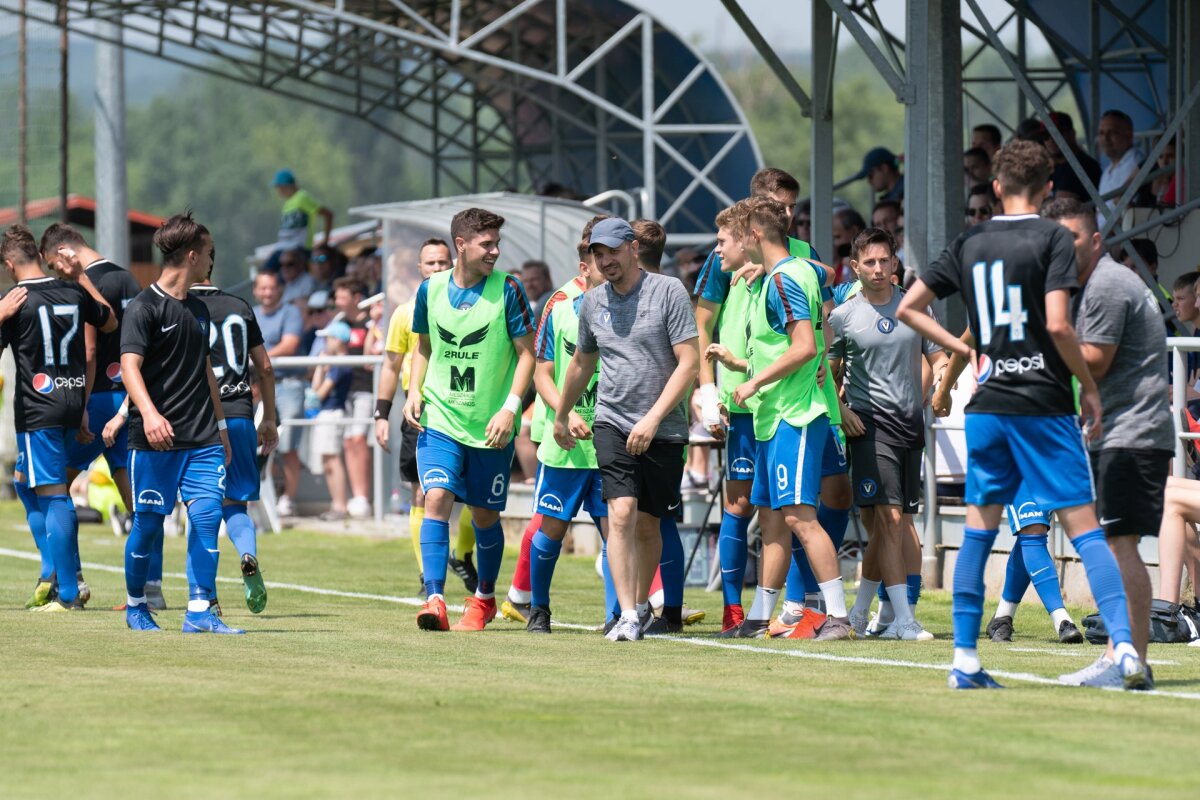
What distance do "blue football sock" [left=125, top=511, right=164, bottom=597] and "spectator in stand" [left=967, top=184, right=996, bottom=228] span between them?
7845 millimetres

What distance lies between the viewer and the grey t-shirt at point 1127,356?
313 inches

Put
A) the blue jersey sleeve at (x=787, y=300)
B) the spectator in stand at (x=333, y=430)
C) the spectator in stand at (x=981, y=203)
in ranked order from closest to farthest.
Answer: the blue jersey sleeve at (x=787, y=300), the spectator in stand at (x=981, y=203), the spectator in stand at (x=333, y=430)

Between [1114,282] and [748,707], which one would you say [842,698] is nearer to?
[748,707]

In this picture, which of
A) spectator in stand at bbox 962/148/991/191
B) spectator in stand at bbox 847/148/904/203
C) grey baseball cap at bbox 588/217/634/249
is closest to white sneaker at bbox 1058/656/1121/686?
grey baseball cap at bbox 588/217/634/249

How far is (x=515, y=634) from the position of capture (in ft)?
33.8

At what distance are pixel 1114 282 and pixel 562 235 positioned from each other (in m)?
12.7

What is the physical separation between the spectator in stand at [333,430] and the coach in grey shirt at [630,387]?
8.97 metres

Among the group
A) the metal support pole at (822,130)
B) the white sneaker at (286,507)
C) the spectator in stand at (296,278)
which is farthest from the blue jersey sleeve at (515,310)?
the spectator in stand at (296,278)

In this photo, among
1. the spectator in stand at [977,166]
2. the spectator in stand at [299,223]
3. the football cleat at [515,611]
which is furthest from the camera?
the spectator in stand at [299,223]

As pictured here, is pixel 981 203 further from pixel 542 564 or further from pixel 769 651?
pixel 769 651

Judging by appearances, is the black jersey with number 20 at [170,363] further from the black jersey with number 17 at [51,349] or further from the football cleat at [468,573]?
the football cleat at [468,573]

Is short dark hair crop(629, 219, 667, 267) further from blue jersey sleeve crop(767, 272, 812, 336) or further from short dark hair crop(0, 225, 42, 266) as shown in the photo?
short dark hair crop(0, 225, 42, 266)

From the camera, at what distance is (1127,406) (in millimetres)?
8047

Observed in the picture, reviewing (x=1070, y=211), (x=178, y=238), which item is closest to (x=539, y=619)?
(x=178, y=238)
